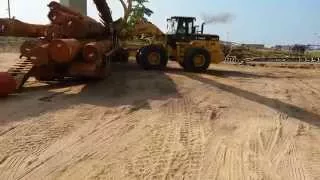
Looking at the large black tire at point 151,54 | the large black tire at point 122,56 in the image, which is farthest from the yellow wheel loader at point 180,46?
the large black tire at point 122,56

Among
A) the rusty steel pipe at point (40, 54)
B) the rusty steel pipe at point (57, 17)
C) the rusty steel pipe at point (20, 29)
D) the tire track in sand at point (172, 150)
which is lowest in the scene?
the tire track in sand at point (172, 150)

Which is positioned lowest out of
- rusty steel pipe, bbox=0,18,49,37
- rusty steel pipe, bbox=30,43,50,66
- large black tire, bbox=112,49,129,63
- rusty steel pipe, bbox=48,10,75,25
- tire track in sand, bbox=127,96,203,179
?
tire track in sand, bbox=127,96,203,179

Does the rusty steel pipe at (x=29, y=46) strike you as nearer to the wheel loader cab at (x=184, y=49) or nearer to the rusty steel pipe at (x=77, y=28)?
the rusty steel pipe at (x=77, y=28)

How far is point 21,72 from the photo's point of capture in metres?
15.7

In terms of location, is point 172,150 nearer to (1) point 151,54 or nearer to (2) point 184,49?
(1) point 151,54

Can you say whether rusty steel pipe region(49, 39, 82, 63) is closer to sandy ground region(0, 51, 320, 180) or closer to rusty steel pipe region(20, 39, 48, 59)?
rusty steel pipe region(20, 39, 48, 59)

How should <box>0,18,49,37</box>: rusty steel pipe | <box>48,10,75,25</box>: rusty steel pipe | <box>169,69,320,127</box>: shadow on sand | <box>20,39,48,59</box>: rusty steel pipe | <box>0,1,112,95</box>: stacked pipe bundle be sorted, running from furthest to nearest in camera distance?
<box>0,18,49,37</box>: rusty steel pipe < <box>48,10,75,25</box>: rusty steel pipe < <box>20,39,48,59</box>: rusty steel pipe < <box>0,1,112,95</box>: stacked pipe bundle < <box>169,69,320,127</box>: shadow on sand

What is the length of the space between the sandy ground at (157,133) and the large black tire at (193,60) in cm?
654

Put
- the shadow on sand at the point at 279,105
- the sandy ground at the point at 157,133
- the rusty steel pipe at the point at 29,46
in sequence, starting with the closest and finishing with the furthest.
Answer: the sandy ground at the point at 157,133 → the shadow on sand at the point at 279,105 → the rusty steel pipe at the point at 29,46

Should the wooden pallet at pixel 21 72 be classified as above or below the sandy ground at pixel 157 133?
above

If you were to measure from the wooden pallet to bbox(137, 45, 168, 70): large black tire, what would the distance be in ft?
22.4

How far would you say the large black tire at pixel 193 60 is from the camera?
2292 centimetres

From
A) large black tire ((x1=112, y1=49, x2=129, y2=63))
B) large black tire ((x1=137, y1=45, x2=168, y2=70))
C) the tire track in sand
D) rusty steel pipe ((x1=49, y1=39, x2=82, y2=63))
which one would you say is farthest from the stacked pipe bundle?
large black tire ((x1=112, y1=49, x2=129, y2=63))

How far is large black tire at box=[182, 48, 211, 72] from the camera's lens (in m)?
22.9
